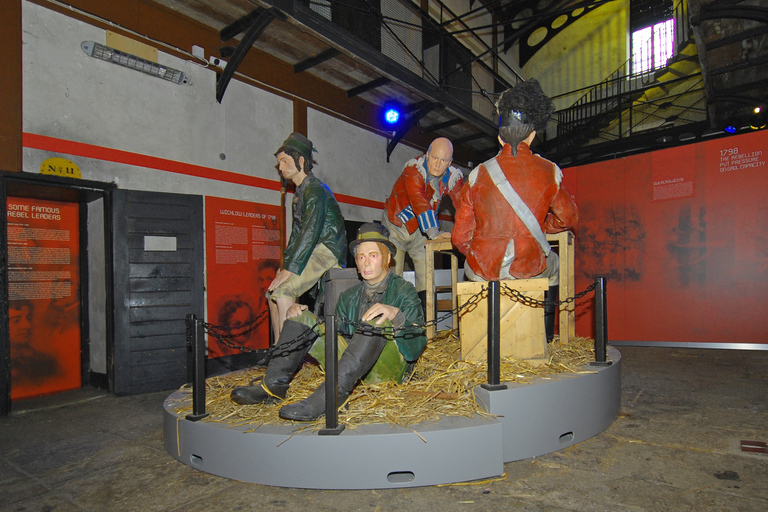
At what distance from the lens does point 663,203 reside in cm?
618

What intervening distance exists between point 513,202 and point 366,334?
1.30 m

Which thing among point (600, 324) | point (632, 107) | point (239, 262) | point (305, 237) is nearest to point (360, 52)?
point (239, 262)

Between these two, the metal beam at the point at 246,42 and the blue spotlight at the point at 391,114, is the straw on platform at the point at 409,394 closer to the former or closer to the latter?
the metal beam at the point at 246,42

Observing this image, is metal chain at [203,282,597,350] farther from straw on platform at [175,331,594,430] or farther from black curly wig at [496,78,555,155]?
black curly wig at [496,78,555,155]

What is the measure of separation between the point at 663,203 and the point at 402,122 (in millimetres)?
4381

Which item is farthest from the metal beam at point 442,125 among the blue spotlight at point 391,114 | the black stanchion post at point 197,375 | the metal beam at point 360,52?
the black stanchion post at point 197,375

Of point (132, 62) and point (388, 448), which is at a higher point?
point (132, 62)

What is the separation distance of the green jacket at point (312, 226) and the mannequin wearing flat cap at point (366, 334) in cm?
53

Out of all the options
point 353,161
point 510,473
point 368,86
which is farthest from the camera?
point 353,161

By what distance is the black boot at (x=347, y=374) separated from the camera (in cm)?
236

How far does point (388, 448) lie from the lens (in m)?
2.20

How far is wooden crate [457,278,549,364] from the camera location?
9.79 ft

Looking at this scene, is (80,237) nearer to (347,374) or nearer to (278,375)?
(278,375)

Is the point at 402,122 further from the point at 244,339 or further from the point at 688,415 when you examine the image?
the point at 688,415
